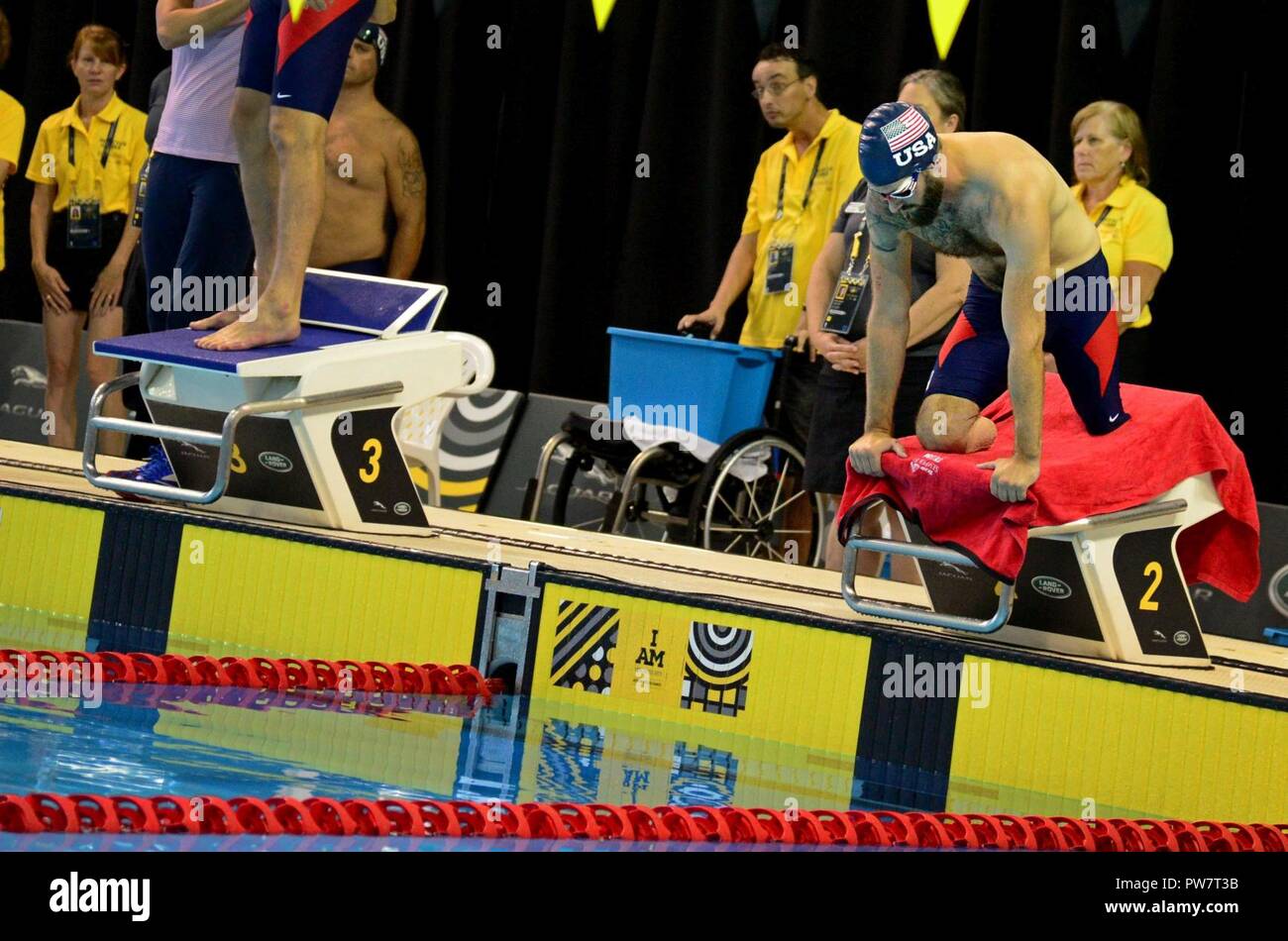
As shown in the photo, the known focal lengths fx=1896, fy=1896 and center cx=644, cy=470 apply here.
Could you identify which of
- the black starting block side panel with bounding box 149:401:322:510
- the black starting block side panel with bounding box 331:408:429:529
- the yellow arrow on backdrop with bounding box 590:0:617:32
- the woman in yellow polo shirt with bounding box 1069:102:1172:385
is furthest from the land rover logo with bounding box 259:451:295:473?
the yellow arrow on backdrop with bounding box 590:0:617:32

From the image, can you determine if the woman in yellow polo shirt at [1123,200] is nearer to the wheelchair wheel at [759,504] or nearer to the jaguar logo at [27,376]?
the wheelchair wheel at [759,504]

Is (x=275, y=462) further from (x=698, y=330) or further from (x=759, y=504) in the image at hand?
(x=698, y=330)

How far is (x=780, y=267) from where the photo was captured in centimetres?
635

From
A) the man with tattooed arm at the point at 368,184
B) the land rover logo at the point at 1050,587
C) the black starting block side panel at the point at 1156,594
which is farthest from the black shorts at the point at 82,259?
the black starting block side panel at the point at 1156,594

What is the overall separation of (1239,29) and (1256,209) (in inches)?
23.9

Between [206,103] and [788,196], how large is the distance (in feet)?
6.83

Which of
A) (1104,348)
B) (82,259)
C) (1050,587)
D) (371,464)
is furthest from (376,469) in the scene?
(82,259)

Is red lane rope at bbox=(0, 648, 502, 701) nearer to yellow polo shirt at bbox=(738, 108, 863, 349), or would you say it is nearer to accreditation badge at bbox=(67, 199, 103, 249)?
yellow polo shirt at bbox=(738, 108, 863, 349)

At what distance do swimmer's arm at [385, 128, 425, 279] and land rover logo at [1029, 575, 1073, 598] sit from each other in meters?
2.49

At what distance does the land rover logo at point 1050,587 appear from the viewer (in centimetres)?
428

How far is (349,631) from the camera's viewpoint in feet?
15.2

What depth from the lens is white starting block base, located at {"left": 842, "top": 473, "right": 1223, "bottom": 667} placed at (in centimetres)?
416

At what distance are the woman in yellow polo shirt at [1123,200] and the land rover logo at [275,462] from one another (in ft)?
8.06
